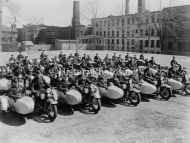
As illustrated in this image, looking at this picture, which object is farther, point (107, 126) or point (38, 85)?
point (38, 85)

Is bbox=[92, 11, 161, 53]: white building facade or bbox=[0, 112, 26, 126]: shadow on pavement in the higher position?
bbox=[92, 11, 161, 53]: white building facade

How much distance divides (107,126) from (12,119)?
10.7 feet

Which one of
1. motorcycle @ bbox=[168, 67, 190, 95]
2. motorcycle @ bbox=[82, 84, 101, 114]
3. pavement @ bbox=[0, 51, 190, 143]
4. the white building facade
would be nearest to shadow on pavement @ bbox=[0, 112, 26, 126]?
pavement @ bbox=[0, 51, 190, 143]

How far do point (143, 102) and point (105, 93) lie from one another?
6.61 ft

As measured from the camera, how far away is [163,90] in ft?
42.2

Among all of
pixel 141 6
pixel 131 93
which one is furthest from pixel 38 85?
pixel 141 6

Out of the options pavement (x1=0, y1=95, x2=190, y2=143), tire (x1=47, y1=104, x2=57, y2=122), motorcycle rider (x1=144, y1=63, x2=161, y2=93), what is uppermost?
motorcycle rider (x1=144, y1=63, x2=161, y2=93)

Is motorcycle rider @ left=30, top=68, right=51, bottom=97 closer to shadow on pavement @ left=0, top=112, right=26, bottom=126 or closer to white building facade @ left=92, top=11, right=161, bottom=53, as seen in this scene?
shadow on pavement @ left=0, top=112, right=26, bottom=126

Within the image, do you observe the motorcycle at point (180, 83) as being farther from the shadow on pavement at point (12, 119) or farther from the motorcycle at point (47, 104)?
the shadow on pavement at point (12, 119)

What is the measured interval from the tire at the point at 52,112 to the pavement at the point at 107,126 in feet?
0.74

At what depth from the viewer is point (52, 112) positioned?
9188mm

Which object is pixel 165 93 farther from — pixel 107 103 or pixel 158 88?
pixel 107 103

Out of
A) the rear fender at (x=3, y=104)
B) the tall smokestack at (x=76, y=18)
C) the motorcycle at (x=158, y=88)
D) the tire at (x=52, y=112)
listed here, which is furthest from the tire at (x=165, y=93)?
the tall smokestack at (x=76, y=18)

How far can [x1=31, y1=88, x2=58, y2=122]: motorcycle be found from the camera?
9018 millimetres
